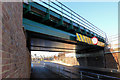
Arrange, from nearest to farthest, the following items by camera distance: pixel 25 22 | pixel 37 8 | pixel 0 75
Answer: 1. pixel 0 75
2. pixel 25 22
3. pixel 37 8

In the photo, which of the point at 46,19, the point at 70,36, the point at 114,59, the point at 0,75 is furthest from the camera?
the point at 114,59

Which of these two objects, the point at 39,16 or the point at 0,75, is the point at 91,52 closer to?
the point at 39,16

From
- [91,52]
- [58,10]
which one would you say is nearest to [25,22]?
[58,10]

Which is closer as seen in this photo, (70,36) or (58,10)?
(58,10)

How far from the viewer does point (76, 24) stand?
39.7ft

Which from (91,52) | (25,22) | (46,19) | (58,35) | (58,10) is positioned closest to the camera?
(25,22)

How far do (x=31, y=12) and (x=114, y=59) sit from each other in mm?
19356

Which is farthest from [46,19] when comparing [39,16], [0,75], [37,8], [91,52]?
[91,52]

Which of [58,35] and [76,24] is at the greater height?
[76,24]

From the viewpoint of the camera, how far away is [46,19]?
8664 mm

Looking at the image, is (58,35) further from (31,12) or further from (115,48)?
(115,48)

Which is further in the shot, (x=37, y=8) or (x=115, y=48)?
(x=115, y=48)

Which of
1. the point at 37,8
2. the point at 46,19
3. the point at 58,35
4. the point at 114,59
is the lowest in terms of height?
the point at 114,59

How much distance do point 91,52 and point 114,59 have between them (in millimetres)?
6111
